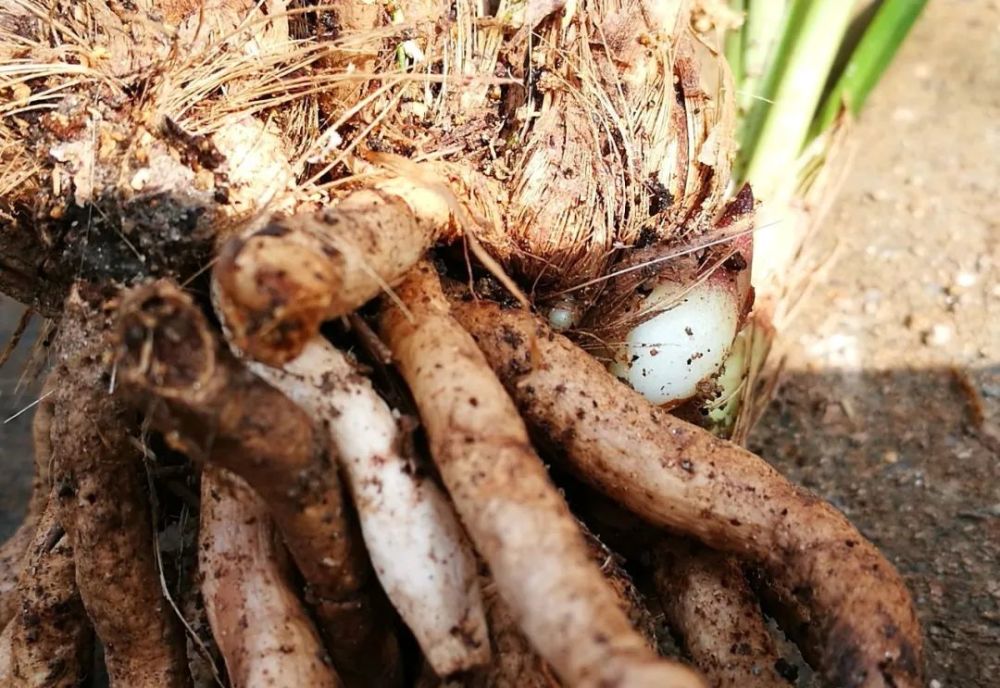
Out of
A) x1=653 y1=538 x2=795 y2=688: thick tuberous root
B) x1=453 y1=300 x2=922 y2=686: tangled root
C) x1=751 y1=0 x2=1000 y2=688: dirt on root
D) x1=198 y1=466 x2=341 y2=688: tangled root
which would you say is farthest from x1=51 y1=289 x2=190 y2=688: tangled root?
x1=751 y1=0 x2=1000 y2=688: dirt on root

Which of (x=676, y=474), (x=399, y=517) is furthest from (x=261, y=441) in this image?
(x=676, y=474)

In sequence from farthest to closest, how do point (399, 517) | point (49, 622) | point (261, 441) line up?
point (49, 622) < point (399, 517) < point (261, 441)

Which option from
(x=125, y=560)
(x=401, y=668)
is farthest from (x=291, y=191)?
(x=401, y=668)

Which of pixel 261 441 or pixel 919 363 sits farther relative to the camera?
pixel 919 363

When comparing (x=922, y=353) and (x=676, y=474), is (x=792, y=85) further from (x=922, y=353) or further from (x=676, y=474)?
(x=676, y=474)

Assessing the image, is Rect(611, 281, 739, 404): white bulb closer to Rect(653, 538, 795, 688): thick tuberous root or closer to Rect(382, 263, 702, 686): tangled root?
Rect(653, 538, 795, 688): thick tuberous root
